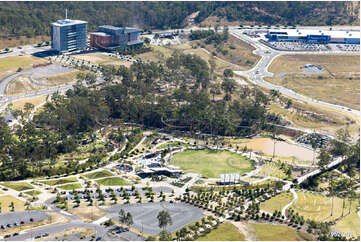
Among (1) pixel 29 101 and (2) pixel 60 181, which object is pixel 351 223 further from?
(1) pixel 29 101

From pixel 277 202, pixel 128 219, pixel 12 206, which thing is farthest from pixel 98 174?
pixel 277 202

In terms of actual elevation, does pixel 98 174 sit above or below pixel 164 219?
below

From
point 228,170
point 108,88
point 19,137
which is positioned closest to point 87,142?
point 19,137

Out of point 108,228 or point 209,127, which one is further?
point 209,127

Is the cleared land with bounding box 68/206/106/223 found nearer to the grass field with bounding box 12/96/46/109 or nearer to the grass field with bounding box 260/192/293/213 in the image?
the grass field with bounding box 260/192/293/213

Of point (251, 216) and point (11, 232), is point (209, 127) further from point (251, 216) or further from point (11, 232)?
A: point (11, 232)
